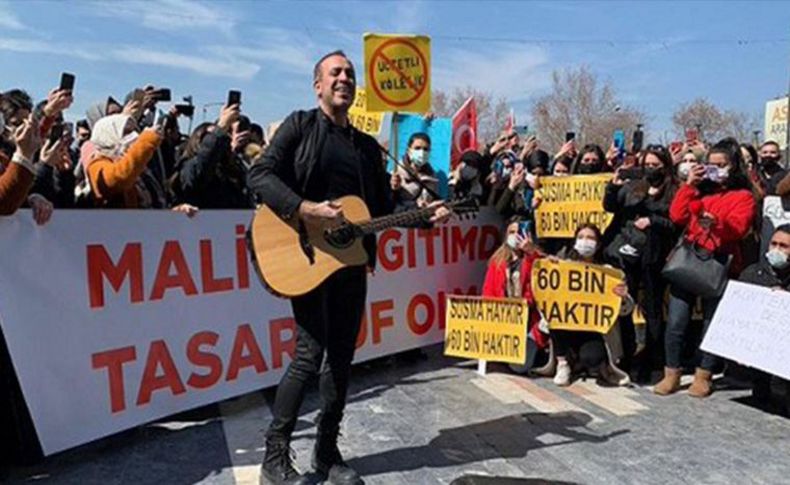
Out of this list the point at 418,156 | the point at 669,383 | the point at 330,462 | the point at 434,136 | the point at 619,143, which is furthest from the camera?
the point at 619,143

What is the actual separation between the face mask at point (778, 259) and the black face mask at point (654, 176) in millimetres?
1145

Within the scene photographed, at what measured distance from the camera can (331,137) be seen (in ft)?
12.0

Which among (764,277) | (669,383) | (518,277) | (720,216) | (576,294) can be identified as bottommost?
(669,383)

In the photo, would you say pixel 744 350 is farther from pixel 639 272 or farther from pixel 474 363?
pixel 474 363

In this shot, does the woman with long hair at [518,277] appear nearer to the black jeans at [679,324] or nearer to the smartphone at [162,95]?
the black jeans at [679,324]

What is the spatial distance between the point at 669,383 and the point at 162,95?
13.8 feet

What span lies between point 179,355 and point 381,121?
4.97m

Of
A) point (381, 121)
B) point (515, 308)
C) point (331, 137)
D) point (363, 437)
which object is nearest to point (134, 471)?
point (363, 437)

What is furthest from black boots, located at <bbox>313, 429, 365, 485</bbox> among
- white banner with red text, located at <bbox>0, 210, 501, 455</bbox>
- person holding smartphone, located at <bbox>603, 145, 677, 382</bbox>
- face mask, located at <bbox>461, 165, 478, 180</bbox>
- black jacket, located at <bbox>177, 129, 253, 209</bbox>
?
face mask, located at <bbox>461, 165, 478, 180</bbox>

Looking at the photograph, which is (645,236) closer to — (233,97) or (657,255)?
(657,255)

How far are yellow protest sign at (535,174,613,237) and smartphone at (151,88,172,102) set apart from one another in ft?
11.2

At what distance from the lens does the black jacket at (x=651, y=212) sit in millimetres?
6074

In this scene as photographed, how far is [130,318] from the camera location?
14.4 feet

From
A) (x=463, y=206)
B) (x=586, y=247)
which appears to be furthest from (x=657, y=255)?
(x=463, y=206)
